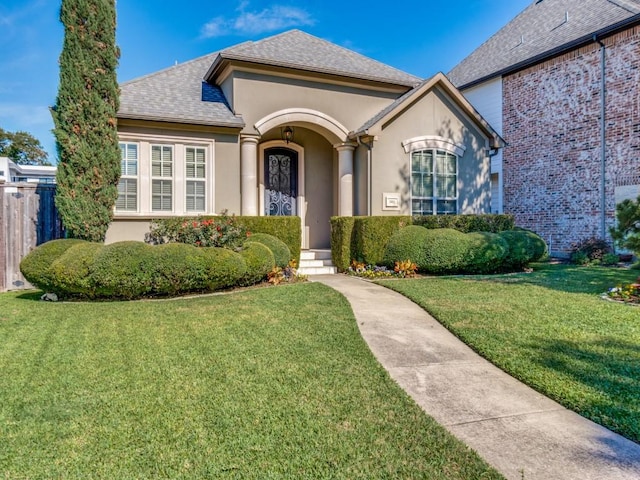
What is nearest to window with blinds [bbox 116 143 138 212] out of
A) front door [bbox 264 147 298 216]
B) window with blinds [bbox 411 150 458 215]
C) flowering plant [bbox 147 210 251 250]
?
flowering plant [bbox 147 210 251 250]

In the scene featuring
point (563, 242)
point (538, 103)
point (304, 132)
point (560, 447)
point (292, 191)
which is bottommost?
point (560, 447)

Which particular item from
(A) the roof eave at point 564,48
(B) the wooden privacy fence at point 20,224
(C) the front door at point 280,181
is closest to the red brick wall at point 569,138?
(A) the roof eave at point 564,48

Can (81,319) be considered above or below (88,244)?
below

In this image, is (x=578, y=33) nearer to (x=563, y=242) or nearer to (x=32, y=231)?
(x=563, y=242)

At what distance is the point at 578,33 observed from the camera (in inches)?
590

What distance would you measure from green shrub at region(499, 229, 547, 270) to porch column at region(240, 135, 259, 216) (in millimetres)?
6525

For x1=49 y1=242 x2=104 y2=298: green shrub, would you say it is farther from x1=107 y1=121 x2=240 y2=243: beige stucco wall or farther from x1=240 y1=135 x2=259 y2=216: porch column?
x1=240 y1=135 x2=259 y2=216: porch column

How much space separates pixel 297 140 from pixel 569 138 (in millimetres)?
9524

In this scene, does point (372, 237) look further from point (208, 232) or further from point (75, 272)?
point (75, 272)

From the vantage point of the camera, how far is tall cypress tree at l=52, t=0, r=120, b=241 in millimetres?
9023

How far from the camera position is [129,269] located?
7.57 metres

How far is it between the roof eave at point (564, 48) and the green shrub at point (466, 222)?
7035 mm

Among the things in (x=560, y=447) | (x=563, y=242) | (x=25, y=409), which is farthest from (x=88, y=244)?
(x=563, y=242)

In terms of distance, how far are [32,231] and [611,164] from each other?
16.3 m
